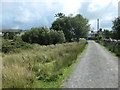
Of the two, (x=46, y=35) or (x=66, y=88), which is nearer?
(x=66, y=88)

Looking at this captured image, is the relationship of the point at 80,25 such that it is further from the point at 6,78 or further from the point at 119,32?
the point at 6,78

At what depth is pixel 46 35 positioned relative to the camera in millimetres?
41344

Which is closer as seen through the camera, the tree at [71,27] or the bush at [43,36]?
the bush at [43,36]

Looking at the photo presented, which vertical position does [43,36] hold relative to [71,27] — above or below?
below

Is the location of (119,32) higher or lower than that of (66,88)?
higher

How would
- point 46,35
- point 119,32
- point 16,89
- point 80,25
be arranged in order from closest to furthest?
point 16,89 → point 119,32 → point 46,35 → point 80,25

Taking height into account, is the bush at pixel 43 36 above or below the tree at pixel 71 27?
below

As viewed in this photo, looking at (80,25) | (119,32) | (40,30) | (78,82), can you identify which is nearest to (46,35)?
(40,30)

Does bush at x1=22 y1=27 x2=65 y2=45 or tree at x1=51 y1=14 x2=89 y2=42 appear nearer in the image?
bush at x1=22 y1=27 x2=65 y2=45

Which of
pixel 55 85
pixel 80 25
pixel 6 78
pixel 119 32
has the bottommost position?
pixel 55 85

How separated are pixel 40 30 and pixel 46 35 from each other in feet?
8.01

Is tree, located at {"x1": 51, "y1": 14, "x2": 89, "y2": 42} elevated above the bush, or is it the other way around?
tree, located at {"x1": 51, "y1": 14, "x2": 89, "y2": 42}

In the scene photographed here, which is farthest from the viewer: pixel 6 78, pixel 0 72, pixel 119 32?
pixel 119 32

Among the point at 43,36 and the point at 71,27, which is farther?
the point at 71,27
